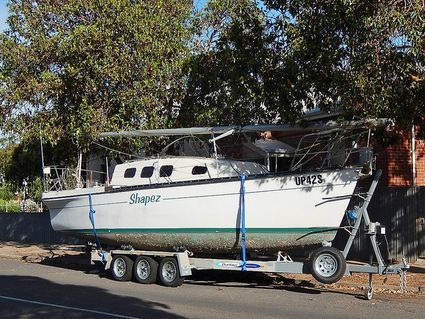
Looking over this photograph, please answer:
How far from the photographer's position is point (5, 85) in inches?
694

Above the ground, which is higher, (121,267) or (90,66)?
(90,66)

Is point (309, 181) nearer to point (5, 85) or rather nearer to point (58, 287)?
point (58, 287)

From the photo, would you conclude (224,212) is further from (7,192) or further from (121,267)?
(7,192)

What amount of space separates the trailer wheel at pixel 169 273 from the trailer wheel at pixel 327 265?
3088 millimetres

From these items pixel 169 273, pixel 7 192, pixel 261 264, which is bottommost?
pixel 169 273

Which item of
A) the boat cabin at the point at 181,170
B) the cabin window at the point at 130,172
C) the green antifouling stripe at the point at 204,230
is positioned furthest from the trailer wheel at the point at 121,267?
the cabin window at the point at 130,172

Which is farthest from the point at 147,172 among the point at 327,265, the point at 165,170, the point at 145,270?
the point at 327,265

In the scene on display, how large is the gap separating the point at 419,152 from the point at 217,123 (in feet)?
18.9

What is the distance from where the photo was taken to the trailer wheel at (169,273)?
491 inches

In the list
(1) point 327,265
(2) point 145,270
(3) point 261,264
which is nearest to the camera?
(1) point 327,265

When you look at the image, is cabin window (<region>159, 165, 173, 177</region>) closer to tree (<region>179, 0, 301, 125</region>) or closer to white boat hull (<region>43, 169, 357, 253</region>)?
white boat hull (<region>43, 169, 357, 253</region>)

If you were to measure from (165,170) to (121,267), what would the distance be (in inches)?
100

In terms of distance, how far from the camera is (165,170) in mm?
13547

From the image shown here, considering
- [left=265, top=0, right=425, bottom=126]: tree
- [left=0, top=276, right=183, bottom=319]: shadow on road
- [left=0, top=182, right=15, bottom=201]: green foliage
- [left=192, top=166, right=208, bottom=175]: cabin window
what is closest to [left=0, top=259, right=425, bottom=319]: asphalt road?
[left=0, top=276, right=183, bottom=319]: shadow on road
